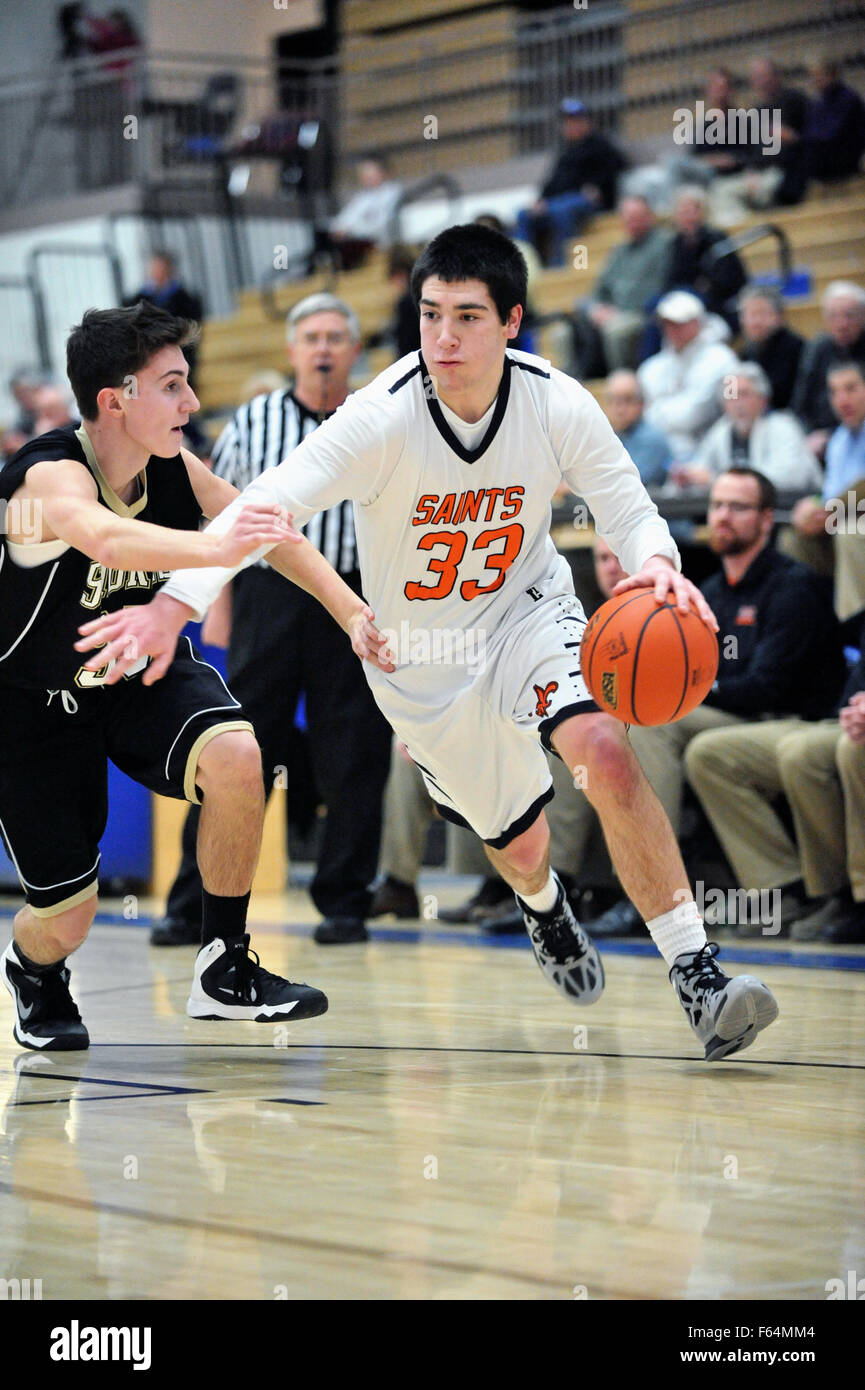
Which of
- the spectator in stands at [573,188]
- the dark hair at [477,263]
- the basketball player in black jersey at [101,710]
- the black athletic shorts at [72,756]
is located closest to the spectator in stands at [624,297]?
the spectator in stands at [573,188]

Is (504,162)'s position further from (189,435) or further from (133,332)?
(133,332)

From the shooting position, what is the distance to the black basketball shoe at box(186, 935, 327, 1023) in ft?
13.8

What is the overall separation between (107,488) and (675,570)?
131 centimetres

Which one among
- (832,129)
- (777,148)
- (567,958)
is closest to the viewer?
(567,958)

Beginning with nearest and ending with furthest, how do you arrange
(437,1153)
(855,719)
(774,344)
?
(437,1153) → (855,719) → (774,344)

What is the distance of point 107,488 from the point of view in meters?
4.23

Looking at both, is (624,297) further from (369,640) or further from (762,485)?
(369,640)

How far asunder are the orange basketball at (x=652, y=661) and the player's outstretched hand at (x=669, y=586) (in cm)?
2

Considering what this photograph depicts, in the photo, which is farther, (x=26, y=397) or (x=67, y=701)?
(x=26, y=397)

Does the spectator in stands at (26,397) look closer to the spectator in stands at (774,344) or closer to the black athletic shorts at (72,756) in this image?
the spectator in stands at (774,344)

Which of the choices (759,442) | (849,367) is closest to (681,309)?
(759,442)

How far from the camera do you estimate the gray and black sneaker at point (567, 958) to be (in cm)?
482

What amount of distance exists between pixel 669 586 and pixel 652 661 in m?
0.18

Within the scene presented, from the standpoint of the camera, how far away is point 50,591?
4.17m
